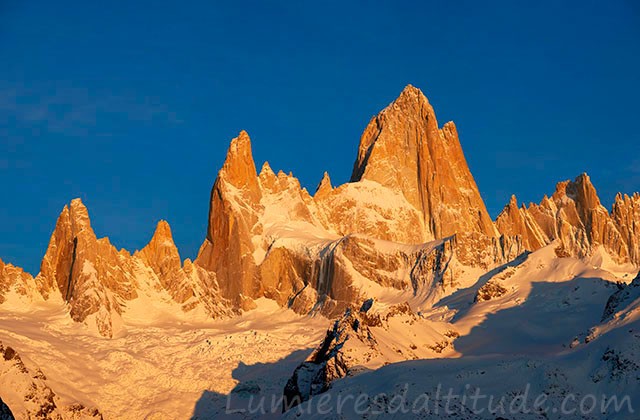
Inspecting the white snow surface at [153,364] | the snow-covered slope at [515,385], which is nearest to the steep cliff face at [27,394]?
the white snow surface at [153,364]

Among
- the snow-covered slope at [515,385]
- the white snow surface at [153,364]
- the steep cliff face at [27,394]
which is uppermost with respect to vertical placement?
the white snow surface at [153,364]

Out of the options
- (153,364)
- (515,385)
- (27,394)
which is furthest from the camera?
(153,364)

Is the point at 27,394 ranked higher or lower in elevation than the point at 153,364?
lower

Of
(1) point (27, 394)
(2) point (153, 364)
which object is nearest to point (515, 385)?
(1) point (27, 394)

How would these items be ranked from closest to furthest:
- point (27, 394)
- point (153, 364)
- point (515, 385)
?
point (515, 385)
point (27, 394)
point (153, 364)

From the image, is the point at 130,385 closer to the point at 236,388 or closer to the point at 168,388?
the point at 168,388

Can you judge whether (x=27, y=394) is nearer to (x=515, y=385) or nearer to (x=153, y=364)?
(x=153, y=364)

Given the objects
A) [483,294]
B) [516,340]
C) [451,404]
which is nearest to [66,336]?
[483,294]

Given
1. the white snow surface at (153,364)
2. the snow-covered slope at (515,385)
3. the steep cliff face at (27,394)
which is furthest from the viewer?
the white snow surface at (153,364)

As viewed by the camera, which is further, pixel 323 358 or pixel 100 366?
pixel 100 366

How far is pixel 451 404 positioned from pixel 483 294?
8153cm

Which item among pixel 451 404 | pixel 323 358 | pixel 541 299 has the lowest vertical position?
pixel 451 404

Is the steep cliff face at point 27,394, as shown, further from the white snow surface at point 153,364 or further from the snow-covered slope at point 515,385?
the snow-covered slope at point 515,385

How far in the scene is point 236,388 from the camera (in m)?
170
